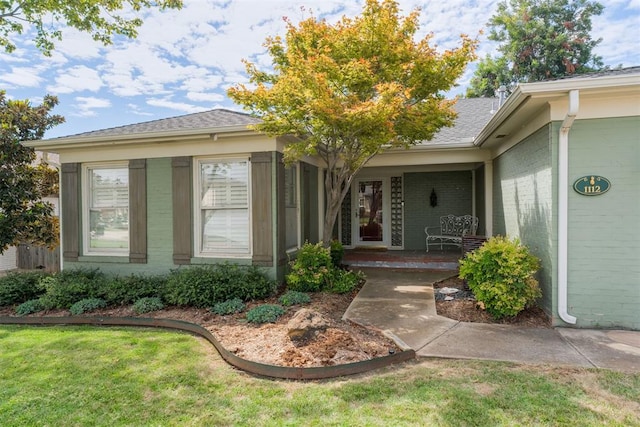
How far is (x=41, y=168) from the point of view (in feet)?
27.7

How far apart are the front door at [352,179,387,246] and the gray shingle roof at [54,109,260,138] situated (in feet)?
14.9

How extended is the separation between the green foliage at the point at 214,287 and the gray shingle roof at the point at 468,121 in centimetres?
462

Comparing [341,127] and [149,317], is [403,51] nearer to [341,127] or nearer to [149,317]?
[341,127]

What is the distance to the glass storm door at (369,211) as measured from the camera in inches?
418

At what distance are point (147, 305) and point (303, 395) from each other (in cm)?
365

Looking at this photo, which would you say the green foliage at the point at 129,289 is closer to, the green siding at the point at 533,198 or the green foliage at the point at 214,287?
the green foliage at the point at 214,287

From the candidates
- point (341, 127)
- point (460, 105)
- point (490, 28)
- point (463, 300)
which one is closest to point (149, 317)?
point (341, 127)

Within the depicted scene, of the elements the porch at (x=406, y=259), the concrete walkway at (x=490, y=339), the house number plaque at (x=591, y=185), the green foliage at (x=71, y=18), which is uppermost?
the green foliage at (x=71, y=18)

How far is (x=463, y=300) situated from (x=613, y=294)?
72.3 inches

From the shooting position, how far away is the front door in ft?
34.8

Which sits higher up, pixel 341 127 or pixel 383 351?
pixel 341 127

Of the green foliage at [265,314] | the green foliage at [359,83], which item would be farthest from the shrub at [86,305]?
the green foliage at [359,83]

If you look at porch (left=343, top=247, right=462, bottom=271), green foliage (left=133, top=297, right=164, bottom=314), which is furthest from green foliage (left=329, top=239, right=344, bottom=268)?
green foliage (left=133, top=297, right=164, bottom=314)

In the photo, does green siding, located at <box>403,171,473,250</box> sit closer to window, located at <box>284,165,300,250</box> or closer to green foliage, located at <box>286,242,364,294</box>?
window, located at <box>284,165,300,250</box>
